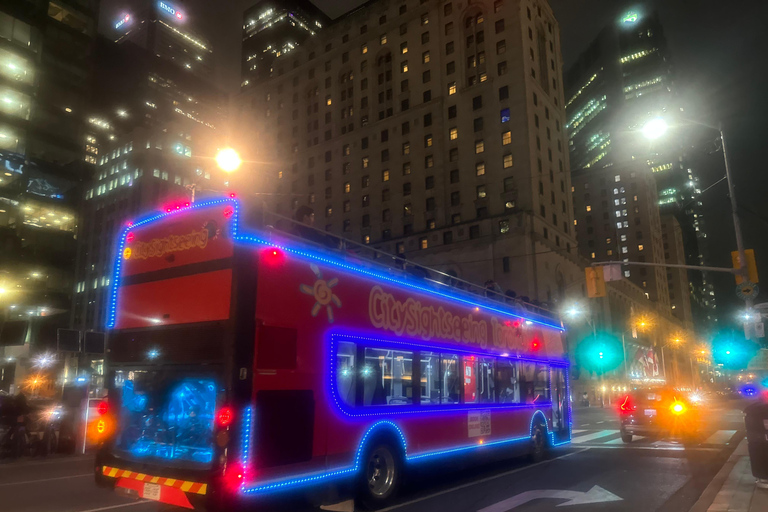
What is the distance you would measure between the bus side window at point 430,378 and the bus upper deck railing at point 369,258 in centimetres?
140

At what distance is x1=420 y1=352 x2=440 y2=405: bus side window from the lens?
31.9 feet

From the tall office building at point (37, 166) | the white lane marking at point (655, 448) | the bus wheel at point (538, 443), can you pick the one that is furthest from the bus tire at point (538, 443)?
the tall office building at point (37, 166)

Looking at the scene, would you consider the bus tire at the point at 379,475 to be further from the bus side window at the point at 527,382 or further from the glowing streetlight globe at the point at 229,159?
the glowing streetlight globe at the point at 229,159

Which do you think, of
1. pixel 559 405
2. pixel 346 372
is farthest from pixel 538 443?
pixel 346 372

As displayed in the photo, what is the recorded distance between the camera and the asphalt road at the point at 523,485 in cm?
820

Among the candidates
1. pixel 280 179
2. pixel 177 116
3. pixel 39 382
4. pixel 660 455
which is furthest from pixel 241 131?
pixel 660 455

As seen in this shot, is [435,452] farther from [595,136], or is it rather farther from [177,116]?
[595,136]

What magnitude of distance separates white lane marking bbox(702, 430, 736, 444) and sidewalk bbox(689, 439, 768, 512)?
715 centimetres

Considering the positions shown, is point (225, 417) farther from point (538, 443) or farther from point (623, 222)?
point (623, 222)

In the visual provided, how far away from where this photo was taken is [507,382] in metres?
12.6

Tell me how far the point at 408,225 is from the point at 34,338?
136 ft

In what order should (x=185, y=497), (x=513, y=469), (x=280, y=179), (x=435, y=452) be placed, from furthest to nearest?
(x=280, y=179) < (x=513, y=469) < (x=435, y=452) < (x=185, y=497)

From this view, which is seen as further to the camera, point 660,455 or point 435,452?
point 660,455

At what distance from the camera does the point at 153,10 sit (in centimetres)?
18888
